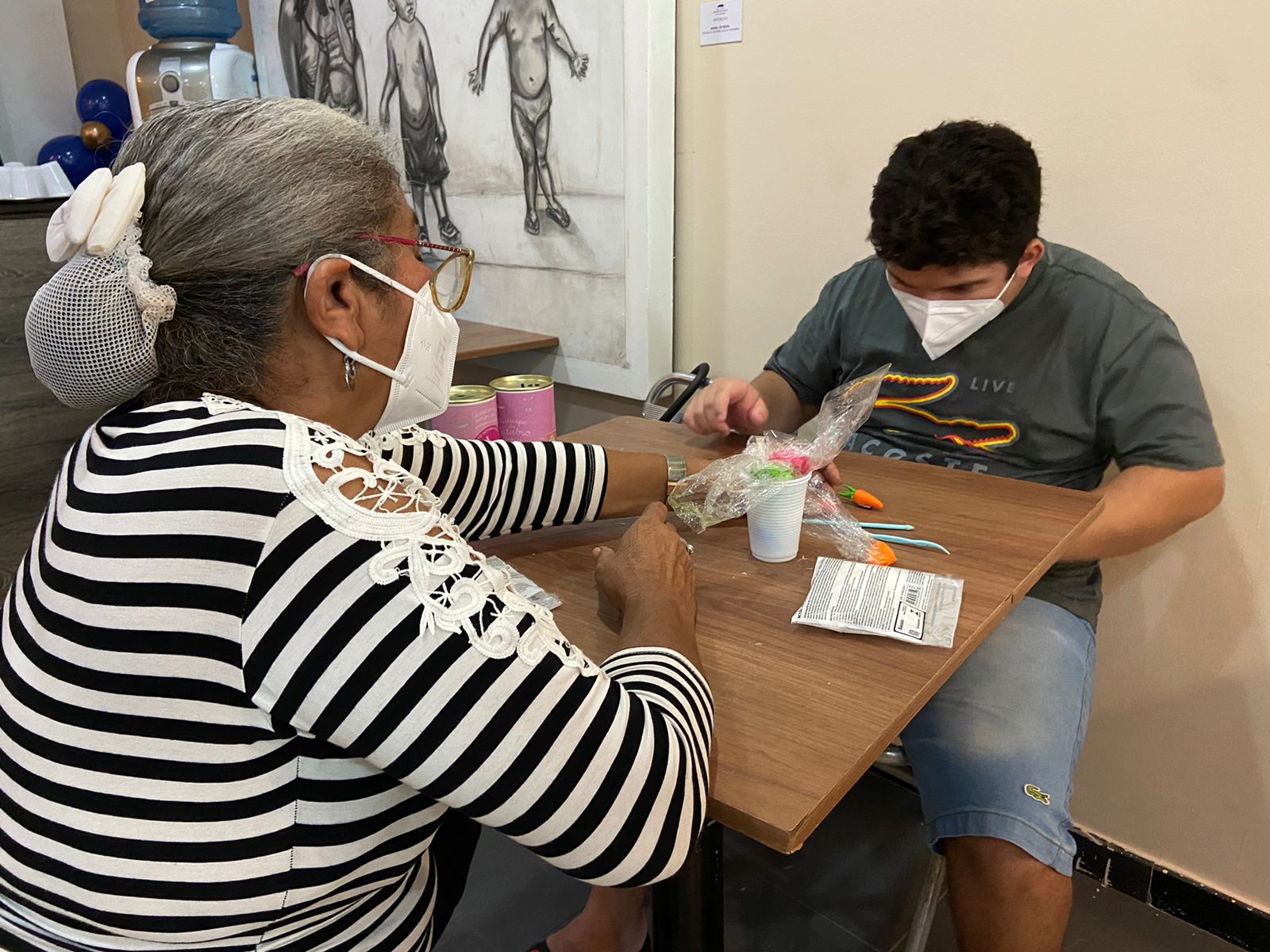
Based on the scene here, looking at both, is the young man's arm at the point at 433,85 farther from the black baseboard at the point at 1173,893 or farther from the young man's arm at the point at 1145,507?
the black baseboard at the point at 1173,893

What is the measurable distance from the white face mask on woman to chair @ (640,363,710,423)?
2.42ft

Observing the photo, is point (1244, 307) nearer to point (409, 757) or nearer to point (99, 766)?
point (409, 757)

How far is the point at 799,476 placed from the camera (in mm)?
1059

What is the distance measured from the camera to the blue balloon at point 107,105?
3.26 metres

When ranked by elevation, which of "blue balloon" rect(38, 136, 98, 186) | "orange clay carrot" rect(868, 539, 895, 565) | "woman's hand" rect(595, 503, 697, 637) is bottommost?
"orange clay carrot" rect(868, 539, 895, 565)

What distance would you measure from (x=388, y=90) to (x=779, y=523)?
221cm

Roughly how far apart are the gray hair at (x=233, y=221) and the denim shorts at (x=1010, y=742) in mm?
919

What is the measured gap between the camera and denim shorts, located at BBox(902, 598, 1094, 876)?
41.4 inches

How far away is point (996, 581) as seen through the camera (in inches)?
38.9

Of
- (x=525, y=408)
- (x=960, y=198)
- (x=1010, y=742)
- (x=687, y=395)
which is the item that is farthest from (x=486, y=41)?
(x=1010, y=742)

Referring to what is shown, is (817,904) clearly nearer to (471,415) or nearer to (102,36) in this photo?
(471,415)

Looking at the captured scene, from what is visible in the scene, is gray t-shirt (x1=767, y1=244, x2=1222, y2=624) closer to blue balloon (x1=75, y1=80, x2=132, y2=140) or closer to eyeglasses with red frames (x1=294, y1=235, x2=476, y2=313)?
eyeglasses with red frames (x1=294, y1=235, x2=476, y2=313)

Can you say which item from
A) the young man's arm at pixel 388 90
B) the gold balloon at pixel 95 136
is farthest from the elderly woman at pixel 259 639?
the gold balloon at pixel 95 136

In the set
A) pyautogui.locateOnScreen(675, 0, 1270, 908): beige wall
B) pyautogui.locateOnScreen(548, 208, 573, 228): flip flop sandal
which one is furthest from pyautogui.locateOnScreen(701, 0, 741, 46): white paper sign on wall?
pyautogui.locateOnScreen(548, 208, 573, 228): flip flop sandal
